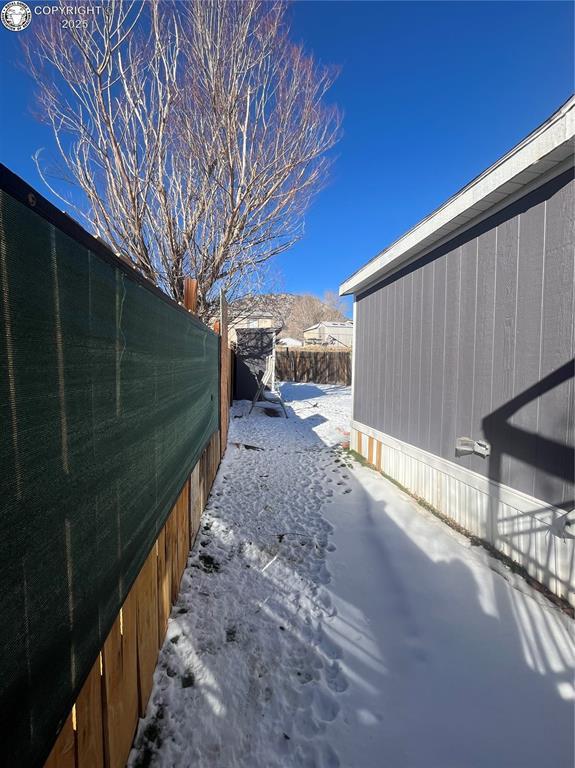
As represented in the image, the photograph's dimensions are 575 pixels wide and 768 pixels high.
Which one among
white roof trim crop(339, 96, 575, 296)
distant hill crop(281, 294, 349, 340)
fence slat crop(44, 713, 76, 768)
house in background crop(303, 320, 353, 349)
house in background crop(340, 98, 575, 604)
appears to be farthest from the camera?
distant hill crop(281, 294, 349, 340)

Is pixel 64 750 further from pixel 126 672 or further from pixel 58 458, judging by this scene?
pixel 58 458

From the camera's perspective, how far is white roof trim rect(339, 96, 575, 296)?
2355mm

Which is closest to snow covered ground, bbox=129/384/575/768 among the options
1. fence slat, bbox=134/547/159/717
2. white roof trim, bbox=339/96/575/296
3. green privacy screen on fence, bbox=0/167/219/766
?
fence slat, bbox=134/547/159/717

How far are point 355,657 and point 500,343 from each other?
2.57 m

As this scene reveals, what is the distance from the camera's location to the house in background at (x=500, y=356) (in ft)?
8.24

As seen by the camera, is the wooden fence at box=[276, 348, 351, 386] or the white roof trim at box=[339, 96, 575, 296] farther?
the wooden fence at box=[276, 348, 351, 386]

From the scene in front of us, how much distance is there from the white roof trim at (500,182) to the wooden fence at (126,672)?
3361 millimetres

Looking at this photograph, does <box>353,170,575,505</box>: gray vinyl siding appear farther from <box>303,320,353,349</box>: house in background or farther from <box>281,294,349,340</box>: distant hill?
<box>281,294,349,340</box>: distant hill

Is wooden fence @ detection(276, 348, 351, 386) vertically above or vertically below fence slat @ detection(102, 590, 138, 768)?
above

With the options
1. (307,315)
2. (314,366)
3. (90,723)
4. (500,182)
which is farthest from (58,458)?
(307,315)

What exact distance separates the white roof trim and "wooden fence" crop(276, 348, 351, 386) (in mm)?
17068

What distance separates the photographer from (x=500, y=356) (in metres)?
3.09

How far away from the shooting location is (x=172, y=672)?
1.87m

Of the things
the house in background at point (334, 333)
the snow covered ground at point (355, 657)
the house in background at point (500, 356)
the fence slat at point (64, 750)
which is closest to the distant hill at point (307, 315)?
the house in background at point (334, 333)
